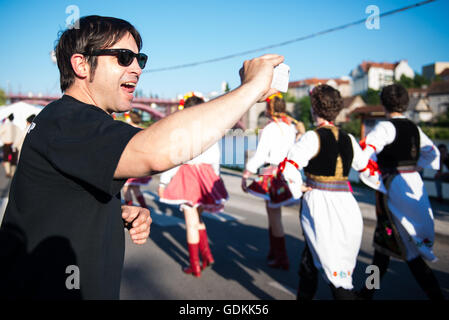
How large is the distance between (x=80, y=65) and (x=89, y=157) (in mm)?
494

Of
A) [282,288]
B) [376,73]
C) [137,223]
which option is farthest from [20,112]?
[376,73]

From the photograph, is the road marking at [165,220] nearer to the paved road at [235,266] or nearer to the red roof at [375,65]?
the paved road at [235,266]

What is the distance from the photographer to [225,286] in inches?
152

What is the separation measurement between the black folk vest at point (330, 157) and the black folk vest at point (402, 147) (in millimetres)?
713

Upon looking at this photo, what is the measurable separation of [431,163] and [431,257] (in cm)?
100

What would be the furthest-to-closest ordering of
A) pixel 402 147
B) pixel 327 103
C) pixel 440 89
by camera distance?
pixel 440 89, pixel 402 147, pixel 327 103

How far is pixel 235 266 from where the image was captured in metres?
4.43

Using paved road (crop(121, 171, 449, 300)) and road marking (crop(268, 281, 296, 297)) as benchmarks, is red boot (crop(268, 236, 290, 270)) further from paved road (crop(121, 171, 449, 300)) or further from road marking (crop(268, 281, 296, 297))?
road marking (crop(268, 281, 296, 297))

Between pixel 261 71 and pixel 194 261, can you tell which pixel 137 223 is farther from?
pixel 194 261

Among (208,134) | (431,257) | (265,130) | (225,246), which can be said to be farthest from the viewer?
(225,246)

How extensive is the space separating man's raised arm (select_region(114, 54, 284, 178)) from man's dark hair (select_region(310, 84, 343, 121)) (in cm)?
227

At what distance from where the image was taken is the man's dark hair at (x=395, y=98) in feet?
11.3
